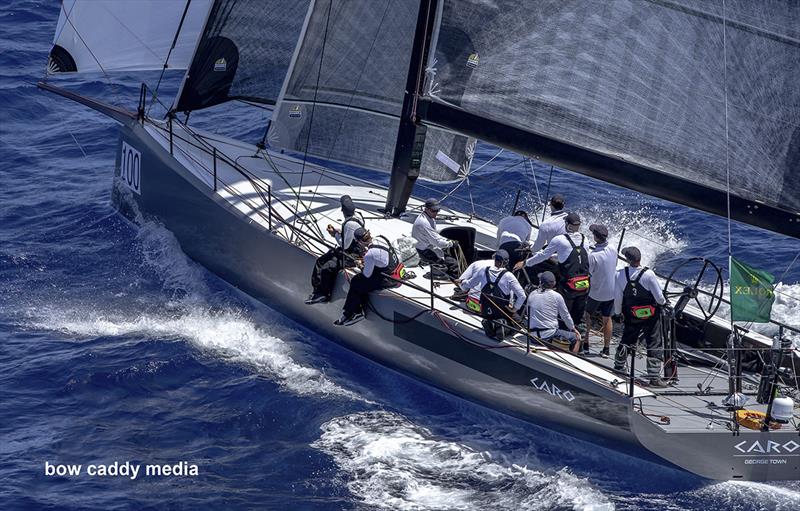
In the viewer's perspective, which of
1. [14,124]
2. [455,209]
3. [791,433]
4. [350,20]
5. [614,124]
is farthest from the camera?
[14,124]

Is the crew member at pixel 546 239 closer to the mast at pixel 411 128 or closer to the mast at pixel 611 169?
the mast at pixel 611 169

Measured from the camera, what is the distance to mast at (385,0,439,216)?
1499cm

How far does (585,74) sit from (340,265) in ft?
14.5

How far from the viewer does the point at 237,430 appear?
13.8 metres

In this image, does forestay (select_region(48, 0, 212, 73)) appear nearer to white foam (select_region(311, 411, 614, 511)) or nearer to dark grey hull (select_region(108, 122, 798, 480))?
dark grey hull (select_region(108, 122, 798, 480))

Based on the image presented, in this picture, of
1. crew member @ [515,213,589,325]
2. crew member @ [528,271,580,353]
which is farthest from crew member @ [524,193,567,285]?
crew member @ [528,271,580,353]

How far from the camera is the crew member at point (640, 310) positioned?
13367mm

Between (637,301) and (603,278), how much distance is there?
25.0 inches

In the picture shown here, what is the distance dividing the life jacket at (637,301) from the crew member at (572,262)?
0.69 metres

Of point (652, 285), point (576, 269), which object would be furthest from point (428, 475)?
point (652, 285)

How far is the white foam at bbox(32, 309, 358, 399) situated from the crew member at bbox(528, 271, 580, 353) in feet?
10.0

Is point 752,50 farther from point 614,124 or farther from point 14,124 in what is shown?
point 14,124

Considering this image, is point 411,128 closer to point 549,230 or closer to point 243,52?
point 549,230

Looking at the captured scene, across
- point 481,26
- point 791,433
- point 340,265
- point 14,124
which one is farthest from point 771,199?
point 14,124
